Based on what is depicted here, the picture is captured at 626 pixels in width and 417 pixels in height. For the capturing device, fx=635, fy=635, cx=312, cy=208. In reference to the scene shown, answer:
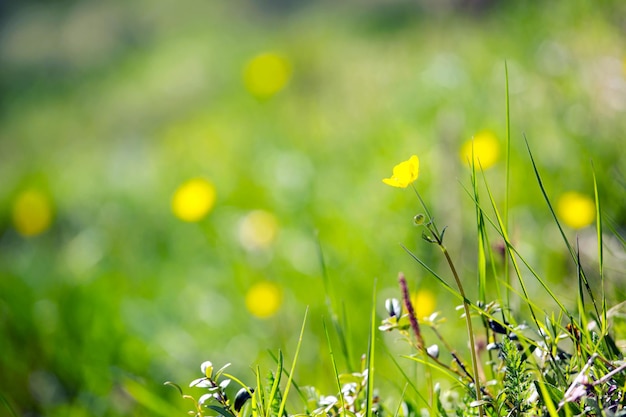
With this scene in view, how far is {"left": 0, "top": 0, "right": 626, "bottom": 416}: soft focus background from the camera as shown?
72.7 inches

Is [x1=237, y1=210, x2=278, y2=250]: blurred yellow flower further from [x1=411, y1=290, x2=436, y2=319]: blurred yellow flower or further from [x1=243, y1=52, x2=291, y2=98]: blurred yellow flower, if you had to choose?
[x1=243, y1=52, x2=291, y2=98]: blurred yellow flower

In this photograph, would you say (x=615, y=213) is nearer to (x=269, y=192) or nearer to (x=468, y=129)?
(x=468, y=129)

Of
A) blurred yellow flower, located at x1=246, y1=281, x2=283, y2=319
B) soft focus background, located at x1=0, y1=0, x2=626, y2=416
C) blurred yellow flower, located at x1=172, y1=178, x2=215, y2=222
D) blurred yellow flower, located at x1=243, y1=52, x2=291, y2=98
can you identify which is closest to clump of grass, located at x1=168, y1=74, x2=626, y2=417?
soft focus background, located at x1=0, y1=0, x2=626, y2=416

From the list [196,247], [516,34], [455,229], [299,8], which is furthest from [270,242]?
[299,8]

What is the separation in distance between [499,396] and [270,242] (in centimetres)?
170

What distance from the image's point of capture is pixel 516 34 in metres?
2.96

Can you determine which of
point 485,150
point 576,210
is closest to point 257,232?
point 485,150

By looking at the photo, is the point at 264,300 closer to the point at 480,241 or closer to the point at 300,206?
the point at 300,206

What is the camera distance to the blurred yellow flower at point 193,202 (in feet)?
8.87

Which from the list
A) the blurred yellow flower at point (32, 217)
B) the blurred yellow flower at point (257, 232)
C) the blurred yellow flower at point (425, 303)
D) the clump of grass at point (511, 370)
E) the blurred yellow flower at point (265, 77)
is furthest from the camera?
the blurred yellow flower at point (265, 77)

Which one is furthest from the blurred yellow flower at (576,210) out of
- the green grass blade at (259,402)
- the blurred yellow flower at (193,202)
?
the blurred yellow flower at (193,202)

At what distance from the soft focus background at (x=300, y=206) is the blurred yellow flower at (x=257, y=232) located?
0.04ft

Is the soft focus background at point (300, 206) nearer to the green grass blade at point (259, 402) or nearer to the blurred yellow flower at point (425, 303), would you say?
the blurred yellow flower at point (425, 303)

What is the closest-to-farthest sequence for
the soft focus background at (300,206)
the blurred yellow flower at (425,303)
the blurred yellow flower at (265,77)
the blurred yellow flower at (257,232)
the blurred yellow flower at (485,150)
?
the blurred yellow flower at (425,303) → the soft focus background at (300,206) → the blurred yellow flower at (485,150) → the blurred yellow flower at (257,232) → the blurred yellow flower at (265,77)
